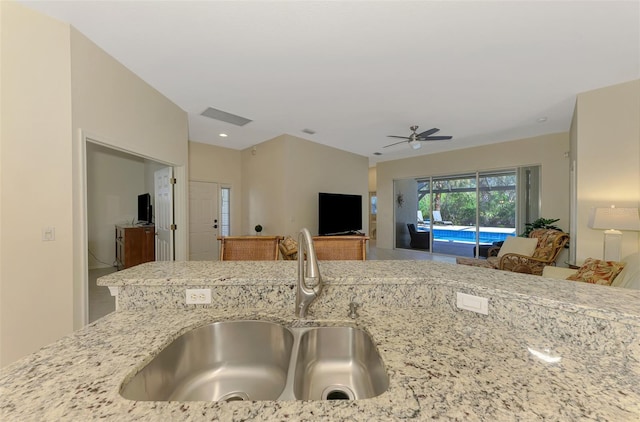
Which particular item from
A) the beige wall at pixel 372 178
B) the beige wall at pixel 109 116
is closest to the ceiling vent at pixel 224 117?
the beige wall at pixel 109 116

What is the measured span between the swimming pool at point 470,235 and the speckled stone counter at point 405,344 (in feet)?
17.9

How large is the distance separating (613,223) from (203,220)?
6.00 meters

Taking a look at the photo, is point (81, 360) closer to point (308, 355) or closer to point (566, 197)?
point (308, 355)

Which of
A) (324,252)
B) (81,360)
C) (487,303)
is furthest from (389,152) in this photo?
(81,360)

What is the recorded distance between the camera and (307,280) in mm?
972

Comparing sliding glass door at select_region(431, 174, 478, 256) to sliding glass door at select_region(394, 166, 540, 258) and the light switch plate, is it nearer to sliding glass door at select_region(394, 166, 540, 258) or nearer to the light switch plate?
sliding glass door at select_region(394, 166, 540, 258)

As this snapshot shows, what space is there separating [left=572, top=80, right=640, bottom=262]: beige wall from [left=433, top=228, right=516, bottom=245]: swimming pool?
258 cm

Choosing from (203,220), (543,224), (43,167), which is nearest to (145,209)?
(203,220)

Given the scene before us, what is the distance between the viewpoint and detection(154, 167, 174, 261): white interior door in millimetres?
3664

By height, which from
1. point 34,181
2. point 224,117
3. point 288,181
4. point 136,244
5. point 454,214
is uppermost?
point 224,117

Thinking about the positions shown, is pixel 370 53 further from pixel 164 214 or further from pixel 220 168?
pixel 220 168

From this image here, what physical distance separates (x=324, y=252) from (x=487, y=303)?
148cm

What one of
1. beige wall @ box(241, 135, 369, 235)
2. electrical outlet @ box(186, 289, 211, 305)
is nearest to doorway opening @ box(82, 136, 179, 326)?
beige wall @ box(241, 135, 369, 235)

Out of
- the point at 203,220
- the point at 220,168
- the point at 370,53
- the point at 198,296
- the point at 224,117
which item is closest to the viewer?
the point at 198,296
